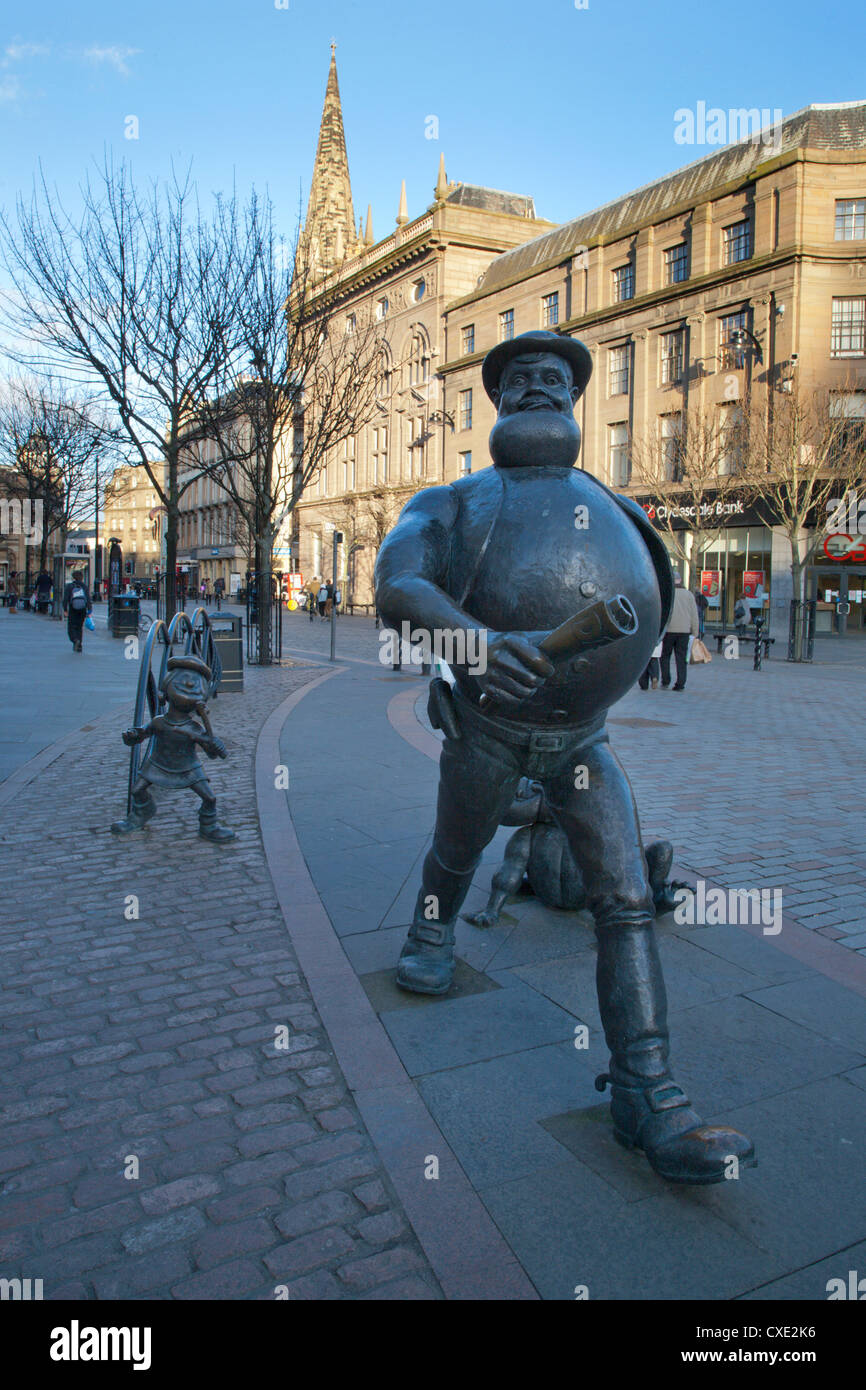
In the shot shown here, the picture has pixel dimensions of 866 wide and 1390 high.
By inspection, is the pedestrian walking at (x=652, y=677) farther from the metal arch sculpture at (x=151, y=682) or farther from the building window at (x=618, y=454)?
the building window at (x=618, y=454)

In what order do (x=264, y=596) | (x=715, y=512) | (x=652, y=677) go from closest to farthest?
1. (x=652, y=677)
2. (x=264, y=596)
3. (x=715, y=512)

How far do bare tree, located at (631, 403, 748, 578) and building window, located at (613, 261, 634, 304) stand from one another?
551cm

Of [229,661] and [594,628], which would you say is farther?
[229,661]

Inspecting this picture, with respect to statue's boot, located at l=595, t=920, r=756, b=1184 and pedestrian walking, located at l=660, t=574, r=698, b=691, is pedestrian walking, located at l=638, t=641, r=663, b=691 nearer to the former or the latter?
pedestrian walking, located at l=660, t=574, r=698, b=691

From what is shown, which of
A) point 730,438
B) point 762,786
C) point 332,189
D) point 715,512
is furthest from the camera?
point 332,189

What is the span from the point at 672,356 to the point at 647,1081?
31.3 meters

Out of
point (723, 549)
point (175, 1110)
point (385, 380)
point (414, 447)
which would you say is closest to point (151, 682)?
point (175, 1110)

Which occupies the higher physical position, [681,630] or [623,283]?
[623,283]

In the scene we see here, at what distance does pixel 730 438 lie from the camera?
85.0ft

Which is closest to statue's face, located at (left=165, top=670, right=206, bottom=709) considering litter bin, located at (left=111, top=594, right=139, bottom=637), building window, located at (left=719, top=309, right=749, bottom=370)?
litter bin, located at (left=111, top=594, right=139, bottom=637)

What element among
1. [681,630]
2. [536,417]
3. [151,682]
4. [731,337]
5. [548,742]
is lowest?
[151,682]

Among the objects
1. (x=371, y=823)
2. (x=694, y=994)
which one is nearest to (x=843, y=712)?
(x=371, y=823)

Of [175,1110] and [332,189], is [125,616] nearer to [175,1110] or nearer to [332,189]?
[175,1110]
